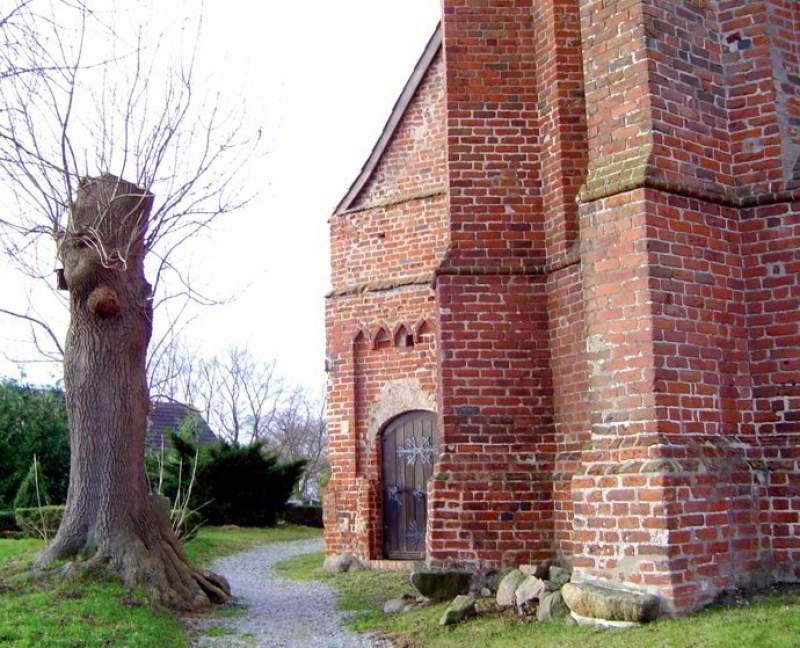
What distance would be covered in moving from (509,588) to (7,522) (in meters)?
15.5

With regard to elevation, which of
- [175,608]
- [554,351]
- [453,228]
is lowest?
[175,608]

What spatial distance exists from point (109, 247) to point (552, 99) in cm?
514

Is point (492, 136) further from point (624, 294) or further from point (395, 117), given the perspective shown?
point (395, 117)

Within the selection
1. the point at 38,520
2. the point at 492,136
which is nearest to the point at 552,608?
the point at 492,136

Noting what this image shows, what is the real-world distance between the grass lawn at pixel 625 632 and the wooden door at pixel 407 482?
3.60 m

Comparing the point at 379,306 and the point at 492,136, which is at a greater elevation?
the point at 492,136

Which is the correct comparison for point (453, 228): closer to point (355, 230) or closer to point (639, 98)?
point (639, 98)

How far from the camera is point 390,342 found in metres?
13.4

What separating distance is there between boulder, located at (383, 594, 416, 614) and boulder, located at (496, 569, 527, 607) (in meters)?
1.08

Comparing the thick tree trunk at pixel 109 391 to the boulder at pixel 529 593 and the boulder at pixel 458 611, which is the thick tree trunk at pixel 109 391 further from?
the boulder at pixel 529 593

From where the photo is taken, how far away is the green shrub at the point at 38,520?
16.5 metres

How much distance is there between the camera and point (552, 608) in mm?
7164

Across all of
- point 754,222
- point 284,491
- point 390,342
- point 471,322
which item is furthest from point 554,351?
point 284,491

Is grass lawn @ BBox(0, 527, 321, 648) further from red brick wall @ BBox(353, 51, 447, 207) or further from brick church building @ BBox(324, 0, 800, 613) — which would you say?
red brick wall @ BBox(353, 51, 447, 207)
